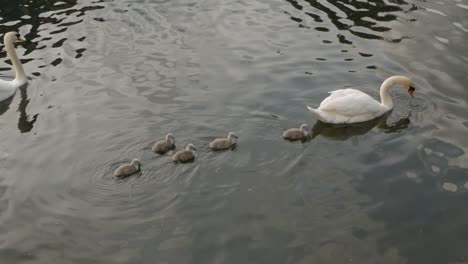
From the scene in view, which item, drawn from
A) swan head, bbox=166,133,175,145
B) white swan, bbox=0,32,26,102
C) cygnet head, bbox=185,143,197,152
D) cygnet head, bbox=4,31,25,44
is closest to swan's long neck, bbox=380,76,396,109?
cygnet head, bbox=185,143,197,152

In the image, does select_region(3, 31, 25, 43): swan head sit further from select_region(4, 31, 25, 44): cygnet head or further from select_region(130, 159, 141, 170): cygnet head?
select_region(130, 159, 141, 170): cygnet head

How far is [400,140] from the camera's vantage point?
1044 cm

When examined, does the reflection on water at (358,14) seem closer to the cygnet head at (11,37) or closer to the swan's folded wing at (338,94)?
the swan's folded wing at (338,94)

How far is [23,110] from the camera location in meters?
12.8

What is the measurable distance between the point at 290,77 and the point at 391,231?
553cm

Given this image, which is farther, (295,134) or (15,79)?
(15,79)

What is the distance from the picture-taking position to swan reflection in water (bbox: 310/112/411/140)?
10.9 meters

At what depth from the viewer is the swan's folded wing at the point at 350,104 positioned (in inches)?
426

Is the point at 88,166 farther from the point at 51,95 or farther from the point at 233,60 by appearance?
the point at 233,60

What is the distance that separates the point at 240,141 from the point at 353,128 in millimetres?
2271

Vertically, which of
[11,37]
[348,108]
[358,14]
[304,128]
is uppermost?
[348,108]

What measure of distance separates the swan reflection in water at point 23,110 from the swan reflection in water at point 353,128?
5.65 meters

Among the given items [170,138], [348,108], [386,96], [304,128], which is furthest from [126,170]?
[386,96]

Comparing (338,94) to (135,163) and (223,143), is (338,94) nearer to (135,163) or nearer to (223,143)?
(223,143)
